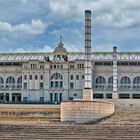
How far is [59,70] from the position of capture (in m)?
90.6

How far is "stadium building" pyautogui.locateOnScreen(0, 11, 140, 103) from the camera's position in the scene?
89.8 metres

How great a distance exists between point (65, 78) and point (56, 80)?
1745mm

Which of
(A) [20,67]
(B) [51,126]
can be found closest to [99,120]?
(B) [51,126]

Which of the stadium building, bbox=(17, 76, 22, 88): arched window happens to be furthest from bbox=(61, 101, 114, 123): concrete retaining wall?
bbox=(17, 76, 22, 88): arched window

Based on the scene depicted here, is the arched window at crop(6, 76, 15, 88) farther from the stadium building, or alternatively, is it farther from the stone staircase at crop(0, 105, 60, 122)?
the stone staircase at crop(0, 105, 60, 122)

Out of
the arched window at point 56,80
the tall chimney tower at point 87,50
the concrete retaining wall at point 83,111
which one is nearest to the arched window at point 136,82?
the arched window at point 56,80

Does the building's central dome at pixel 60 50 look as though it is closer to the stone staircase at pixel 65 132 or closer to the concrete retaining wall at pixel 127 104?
the concrete retaining wall at pixel 127 104

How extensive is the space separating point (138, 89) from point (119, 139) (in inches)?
2008

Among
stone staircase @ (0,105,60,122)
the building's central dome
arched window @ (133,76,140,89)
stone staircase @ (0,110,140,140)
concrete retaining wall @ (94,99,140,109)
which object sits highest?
the building's central dome

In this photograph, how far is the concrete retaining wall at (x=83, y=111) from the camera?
51.7 metres

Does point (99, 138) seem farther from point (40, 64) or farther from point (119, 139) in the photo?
point (40, 64)

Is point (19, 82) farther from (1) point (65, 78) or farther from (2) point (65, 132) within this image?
(2) point (65, 132)

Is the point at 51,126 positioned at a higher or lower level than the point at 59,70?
lower

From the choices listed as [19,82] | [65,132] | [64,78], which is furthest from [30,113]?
[19,82]
